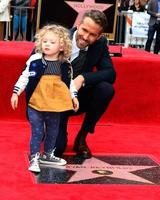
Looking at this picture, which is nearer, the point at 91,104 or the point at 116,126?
the point at 91,104

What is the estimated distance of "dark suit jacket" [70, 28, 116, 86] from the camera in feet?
14.4

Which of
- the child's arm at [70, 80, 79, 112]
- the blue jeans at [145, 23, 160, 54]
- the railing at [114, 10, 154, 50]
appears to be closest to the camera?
the child's arm at [70, 80, 79, 112]

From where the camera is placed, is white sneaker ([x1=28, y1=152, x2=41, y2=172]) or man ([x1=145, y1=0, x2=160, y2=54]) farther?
man ([x1=145, y1=0, x2=160, y2=54])

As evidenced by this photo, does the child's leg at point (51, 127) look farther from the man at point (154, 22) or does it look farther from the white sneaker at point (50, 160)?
the man at point (154, 22)

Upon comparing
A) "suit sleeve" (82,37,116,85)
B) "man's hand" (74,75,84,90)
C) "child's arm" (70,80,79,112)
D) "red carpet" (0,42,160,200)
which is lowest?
"red carpet" (0,42,160,200)

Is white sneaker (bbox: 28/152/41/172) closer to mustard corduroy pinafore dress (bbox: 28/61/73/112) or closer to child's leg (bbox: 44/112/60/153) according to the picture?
child's leg (bbox: 44/112/60/153)

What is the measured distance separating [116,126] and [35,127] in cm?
189

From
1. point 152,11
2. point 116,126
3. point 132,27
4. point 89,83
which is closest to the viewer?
point 89,83

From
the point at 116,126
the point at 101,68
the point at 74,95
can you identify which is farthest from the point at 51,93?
the point at 116,126

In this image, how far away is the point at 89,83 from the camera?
4305 millimetres

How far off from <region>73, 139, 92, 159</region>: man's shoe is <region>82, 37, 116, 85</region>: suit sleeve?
48cm

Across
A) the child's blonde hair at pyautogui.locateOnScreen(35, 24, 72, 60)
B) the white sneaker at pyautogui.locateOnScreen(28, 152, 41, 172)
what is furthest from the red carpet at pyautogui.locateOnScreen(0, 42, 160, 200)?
the child's blonde hair at pyautogui.locateOnScreen(35, 24, 72, 60)

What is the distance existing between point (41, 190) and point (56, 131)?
0.58 meters

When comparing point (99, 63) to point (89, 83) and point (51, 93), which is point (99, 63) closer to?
point (89, 83)
